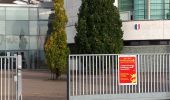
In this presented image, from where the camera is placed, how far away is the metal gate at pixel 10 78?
16484 mm

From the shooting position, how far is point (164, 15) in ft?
139

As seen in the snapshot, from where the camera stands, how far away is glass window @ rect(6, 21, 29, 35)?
56.8 meters

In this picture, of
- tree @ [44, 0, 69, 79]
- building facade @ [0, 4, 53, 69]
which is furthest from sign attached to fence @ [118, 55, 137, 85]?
building facade @ [0, 4, 53, 69]

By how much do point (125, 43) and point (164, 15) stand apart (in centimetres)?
402

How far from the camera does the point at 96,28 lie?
117 feet

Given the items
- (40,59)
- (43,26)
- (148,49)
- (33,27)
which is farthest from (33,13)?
(148,49)

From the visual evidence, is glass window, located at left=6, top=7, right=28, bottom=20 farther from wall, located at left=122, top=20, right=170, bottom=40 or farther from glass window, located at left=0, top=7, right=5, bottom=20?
wall, located at left=122, top=20, right=170, bottom=40

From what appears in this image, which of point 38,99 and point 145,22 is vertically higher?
point 145,22

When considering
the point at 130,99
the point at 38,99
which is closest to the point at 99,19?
the point at 38,99

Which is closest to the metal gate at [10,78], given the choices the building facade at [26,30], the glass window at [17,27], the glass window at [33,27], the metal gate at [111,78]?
the metal gate at [111,78]

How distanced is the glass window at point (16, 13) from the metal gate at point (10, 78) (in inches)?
1562

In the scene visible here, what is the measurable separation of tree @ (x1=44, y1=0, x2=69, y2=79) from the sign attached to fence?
16260mm

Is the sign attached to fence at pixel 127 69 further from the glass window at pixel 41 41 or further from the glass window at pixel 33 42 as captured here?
the glass window at pixel 33 42

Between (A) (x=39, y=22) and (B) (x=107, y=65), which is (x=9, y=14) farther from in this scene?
(B) (x=107, y=65)
